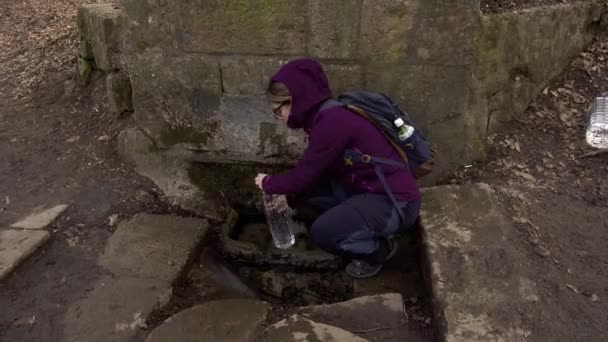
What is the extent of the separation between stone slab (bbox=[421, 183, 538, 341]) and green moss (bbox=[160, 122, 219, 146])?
1.18 meters

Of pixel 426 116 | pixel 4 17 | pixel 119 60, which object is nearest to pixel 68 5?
pixel 4 17

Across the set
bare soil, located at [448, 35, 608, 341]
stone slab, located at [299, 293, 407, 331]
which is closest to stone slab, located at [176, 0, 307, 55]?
bare soil, located at [448, 35, 608, 341]

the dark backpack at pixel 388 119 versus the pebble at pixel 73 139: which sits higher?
the dark backpack at pixel 388 119

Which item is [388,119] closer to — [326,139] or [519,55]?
[326,139]

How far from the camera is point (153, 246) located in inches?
114

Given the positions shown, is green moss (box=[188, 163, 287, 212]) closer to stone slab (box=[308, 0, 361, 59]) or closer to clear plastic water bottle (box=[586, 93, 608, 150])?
stone slab (box=[308, 0, 361, 59])

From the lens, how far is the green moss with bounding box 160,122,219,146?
319 centimetres

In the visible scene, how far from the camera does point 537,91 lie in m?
3.49

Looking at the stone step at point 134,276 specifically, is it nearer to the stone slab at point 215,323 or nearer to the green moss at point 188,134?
the stone slab at point 215,323

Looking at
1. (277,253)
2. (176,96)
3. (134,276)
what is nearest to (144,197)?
(176,96)

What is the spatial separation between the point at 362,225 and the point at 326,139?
413 mm

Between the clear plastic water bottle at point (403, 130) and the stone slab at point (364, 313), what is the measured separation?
2.22 ft

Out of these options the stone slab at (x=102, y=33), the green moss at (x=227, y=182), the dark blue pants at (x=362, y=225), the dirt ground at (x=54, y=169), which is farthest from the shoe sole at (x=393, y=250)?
the stone slab at (x=102, y=33)

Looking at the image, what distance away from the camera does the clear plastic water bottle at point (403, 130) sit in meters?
2.57
